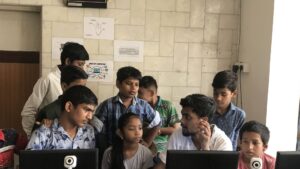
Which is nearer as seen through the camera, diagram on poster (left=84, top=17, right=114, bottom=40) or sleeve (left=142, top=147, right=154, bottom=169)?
sleeve (left=142, top=147, right=154, bottom=169)

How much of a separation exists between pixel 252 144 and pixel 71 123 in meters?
0.99

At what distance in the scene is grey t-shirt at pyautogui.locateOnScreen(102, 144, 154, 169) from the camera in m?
2.05

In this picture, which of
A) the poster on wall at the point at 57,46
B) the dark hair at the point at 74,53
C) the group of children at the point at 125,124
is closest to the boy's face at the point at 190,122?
the group of children at the point at 125,124

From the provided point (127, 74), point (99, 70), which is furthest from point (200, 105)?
point (99, 70)

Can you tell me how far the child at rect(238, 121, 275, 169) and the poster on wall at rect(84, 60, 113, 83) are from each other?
1.94m

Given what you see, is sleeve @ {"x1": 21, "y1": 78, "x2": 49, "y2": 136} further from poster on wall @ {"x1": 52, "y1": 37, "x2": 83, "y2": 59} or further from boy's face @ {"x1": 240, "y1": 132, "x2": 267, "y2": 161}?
boy's face @ {"x1": 240, "y1": 132, "x2": 267, "y2": 161}

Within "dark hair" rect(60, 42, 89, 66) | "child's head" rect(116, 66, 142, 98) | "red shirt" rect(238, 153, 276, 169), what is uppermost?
"dark hair" rect(60, 42, 89, 66)

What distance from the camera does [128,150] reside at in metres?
2.11

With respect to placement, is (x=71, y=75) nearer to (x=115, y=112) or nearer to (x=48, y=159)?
(x=115, y=112)

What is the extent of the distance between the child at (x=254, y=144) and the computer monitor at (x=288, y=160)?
1.18ft

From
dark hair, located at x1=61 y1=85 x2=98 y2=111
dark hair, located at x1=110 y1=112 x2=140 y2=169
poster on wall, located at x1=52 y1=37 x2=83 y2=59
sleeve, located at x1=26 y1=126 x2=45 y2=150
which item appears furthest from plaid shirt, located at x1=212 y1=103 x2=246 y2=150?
poster on wall, located at x1=52 y1=37 x2=83 y2=59

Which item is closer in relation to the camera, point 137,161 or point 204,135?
point 204,135

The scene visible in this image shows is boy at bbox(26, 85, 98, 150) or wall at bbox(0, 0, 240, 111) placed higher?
wall at bbox(0, 0, 240, 111)

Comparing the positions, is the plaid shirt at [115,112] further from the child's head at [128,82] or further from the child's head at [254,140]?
the child's head at [254,140]
